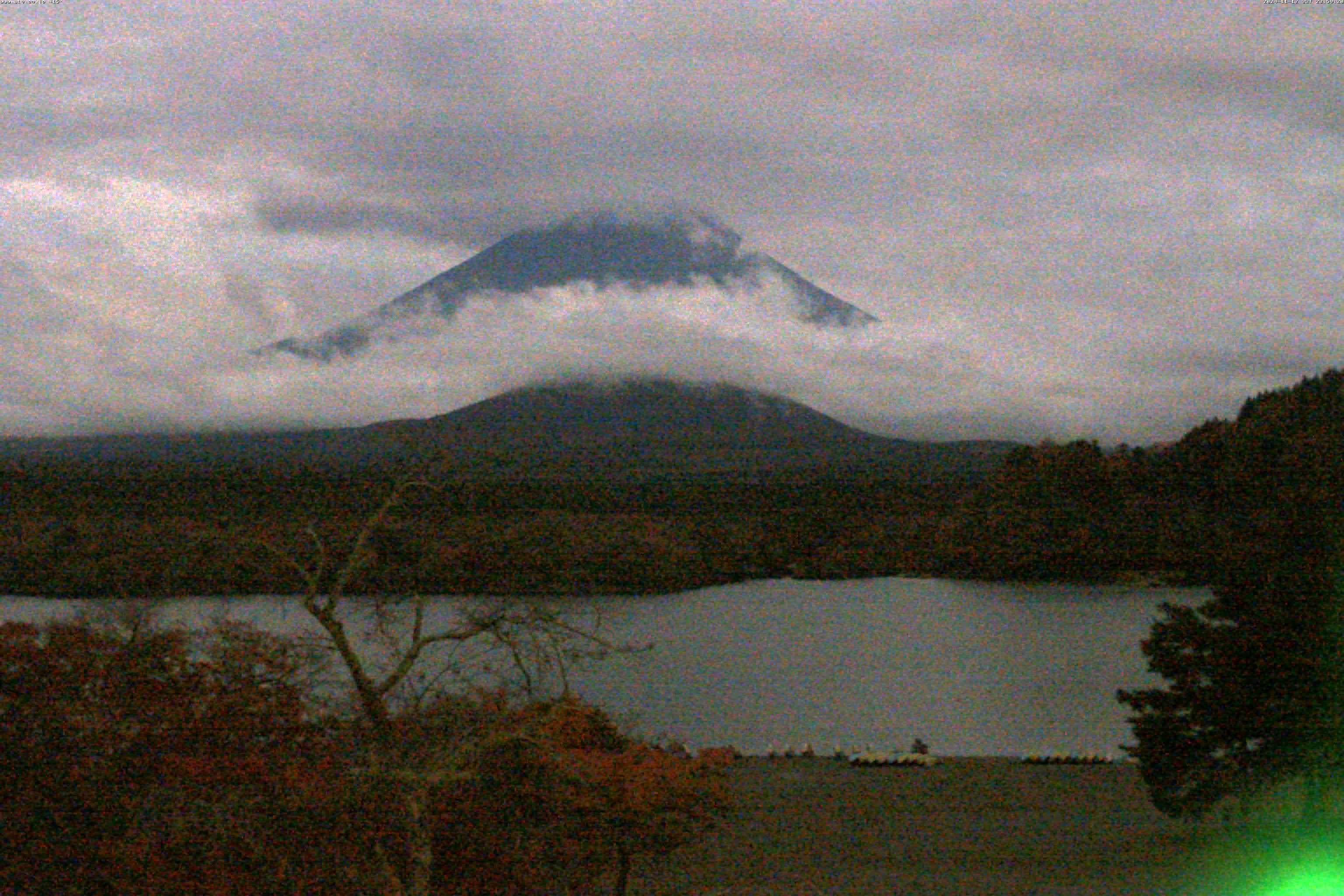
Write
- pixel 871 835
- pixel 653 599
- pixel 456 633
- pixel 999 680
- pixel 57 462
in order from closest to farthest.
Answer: pixel 456 633 → pixel 871 835 → pixel 999 680 → pixel 57 462 → pixel 653 599

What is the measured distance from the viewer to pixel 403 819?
583 cm

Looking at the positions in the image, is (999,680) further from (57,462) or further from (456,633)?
(456,633)

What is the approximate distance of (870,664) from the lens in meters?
34.2

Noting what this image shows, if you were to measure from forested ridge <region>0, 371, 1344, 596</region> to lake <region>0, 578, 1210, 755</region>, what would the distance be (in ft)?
4.27

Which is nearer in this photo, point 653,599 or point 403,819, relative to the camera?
point 403,819

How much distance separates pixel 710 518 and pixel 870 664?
53.2ft

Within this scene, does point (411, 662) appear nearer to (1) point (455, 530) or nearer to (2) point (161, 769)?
(2) point (161, 769)

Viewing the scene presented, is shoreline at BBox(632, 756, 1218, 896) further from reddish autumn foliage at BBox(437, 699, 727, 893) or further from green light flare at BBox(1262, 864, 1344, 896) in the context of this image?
reddish autumn foliage at BBox(437, 699, 727, 893)

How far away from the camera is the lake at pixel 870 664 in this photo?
24719 millimetres

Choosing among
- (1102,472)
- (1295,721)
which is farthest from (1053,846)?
(1102,472)

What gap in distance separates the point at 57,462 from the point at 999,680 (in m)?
25.2

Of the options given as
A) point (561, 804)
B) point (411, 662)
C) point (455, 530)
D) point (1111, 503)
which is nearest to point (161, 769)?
Result: point (411, 662)

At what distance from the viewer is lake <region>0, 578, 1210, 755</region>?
24719 mm

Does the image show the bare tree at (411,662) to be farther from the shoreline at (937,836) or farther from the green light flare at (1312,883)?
the green light flare at (1312,883)
